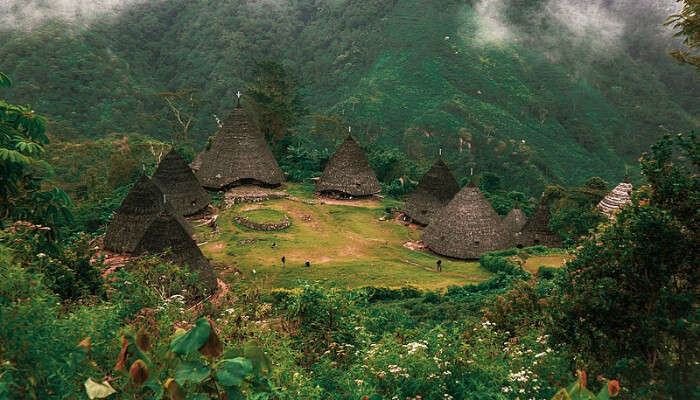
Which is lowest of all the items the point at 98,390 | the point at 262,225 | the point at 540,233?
the point at 262,225

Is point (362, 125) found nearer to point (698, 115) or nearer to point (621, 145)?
point (621, 145)

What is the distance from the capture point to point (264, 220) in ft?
74.4

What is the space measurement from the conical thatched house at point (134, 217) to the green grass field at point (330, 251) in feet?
9.41

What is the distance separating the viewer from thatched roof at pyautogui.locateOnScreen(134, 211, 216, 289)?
14086 millimetres

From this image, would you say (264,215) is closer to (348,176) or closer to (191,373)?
(348,176)

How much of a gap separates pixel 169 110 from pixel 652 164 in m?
55.8

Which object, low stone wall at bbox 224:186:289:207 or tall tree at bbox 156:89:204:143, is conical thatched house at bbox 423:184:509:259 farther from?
tall tree at bbox 156:89:204:143

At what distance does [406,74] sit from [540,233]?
52760 mm

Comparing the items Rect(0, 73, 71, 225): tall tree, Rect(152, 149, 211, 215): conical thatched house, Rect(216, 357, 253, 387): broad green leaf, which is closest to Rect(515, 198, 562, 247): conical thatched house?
Rect(152, 149, 211, 215): conical thatched house

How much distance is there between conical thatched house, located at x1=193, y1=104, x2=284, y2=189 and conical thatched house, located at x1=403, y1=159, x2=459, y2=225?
9407mm

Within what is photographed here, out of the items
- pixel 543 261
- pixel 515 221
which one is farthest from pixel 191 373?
pixel 515 221

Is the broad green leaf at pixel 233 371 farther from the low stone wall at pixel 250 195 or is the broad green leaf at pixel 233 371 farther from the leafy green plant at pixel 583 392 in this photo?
the low stone wall at pixel 250 195

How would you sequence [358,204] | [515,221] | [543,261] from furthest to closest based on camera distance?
1. [358,204]
2. [515,221]
3. [543,261]

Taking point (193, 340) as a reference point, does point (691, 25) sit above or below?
above
